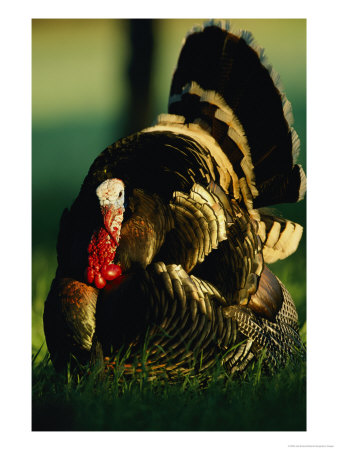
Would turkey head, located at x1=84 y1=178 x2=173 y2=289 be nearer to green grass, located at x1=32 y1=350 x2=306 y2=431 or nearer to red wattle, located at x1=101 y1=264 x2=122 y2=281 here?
red wattle, located at x1=101 y1=264 x2=122 y2=281

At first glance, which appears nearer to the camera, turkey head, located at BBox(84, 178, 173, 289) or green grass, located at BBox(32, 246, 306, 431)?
green grass, located at BBox(32, 246, 306, 431)

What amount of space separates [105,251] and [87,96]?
434 cm

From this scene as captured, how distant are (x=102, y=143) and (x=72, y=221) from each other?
4.18 m

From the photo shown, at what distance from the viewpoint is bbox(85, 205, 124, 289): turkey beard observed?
9.64 feet

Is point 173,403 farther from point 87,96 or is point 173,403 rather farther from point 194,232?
point 87,96

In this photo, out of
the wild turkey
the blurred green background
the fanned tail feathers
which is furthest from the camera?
the blurred green background

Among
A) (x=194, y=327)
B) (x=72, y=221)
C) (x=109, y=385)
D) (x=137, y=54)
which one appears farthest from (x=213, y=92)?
(x=137, y=54)

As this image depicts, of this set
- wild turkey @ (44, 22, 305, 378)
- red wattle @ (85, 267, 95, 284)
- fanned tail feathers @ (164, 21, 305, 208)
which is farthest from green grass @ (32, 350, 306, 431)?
fanned tail feathers @ (164, 21, 305, 208)

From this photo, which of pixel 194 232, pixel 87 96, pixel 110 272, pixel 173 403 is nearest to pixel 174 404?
pixel 173 403

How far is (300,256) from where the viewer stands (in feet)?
15.5

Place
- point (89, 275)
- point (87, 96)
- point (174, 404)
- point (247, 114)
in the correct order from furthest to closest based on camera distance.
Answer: point (87, 96) < point (247, 114) < point (89, 275) < point (174, 404)

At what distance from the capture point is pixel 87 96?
6.98 metres

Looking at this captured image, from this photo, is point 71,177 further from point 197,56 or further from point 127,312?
point 127,312

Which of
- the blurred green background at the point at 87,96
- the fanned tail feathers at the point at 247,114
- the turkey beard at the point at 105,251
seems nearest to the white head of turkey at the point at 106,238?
the turkey beard at the point at 105,251
